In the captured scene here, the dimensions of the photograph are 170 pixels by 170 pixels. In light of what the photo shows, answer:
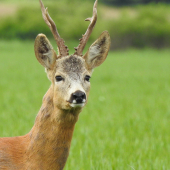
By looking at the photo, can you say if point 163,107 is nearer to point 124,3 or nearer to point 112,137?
point 112,137

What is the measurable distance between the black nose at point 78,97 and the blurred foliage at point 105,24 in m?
49.7

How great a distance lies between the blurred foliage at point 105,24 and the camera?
184 ft

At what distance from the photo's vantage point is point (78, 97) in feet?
9.81

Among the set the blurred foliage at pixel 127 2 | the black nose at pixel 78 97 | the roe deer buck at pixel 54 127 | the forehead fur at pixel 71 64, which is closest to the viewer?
the black nose at pixel 78 97

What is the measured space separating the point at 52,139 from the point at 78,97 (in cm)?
58

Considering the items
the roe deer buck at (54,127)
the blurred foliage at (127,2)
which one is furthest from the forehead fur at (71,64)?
the blurred foliage at (127,2)

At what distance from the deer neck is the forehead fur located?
430 millimetres

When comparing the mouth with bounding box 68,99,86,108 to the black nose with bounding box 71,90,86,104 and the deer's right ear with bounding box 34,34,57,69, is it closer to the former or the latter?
the black nose with bounding box 71,90,86,104

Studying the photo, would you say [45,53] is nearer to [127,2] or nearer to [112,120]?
[112,120]

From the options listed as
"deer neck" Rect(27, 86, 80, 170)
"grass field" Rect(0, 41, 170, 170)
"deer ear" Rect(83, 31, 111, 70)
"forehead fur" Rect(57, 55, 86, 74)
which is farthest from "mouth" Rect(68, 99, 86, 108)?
"grass field" Rect(0, 41, 170, 170)

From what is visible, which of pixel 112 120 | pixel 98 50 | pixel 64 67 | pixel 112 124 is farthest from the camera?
pixel 112 120

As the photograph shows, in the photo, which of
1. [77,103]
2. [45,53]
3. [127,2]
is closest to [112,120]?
[45,53]

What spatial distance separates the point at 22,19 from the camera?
60.6 m

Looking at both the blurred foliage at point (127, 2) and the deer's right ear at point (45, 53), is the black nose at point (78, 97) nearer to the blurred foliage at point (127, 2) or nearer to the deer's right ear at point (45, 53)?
the deer's right ear at point (45, 53)
